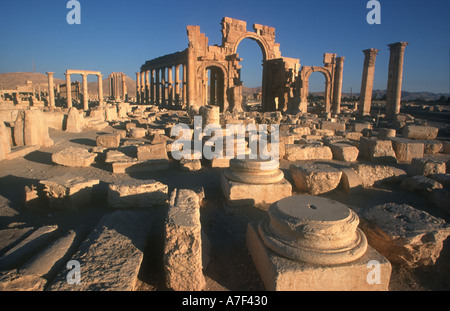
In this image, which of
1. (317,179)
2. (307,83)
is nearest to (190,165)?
(317,179)

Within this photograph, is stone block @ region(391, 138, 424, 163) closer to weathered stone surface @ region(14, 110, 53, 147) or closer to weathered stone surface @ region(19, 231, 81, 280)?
weathered stone surface @ region(19, 231, 81, 280)

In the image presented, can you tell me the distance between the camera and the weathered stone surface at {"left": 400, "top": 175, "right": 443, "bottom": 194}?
226 inches

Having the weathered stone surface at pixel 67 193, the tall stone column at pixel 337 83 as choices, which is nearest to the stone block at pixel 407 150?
the weathered stone surface at pixel 67 193

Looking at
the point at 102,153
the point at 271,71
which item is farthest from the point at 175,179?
the point at 271,71

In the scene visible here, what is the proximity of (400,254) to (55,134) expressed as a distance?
42.6 feet

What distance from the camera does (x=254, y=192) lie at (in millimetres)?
5027

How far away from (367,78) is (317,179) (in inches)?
865

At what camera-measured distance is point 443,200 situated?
5129mm

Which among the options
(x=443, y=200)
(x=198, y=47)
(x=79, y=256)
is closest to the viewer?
(x=79, y=256)

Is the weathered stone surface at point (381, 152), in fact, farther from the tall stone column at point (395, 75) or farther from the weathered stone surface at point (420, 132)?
the tall stone column at point (395, 75)

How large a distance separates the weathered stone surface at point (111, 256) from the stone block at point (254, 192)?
5.51ft

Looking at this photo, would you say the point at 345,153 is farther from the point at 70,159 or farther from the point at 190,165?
the point at 70,159

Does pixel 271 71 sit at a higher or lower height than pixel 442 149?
higher

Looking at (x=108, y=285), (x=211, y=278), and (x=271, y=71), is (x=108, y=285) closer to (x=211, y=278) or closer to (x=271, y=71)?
(x=211, y=278)
